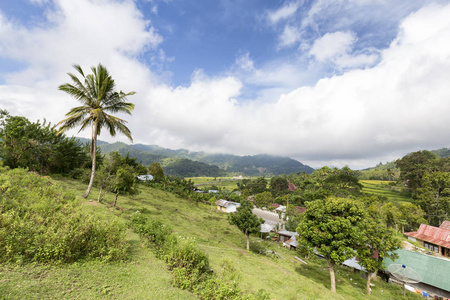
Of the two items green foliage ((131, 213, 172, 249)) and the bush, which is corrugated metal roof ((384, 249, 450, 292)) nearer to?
the bush

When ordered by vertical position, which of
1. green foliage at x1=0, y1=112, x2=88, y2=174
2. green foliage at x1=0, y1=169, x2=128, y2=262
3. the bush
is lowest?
the bush

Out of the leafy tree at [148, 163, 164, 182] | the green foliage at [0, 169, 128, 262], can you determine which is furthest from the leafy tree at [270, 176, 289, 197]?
the green foliage at [0, 169, 128, 262]

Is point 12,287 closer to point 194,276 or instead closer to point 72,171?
point 194,276

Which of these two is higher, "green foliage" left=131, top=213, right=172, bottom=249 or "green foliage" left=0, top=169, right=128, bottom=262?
"green foliage" left=0, top=169, right=128, bottom=262

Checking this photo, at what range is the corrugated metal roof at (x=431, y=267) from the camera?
61.3ft

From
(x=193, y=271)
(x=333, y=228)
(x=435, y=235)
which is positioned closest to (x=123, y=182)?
(x=193, y=271)

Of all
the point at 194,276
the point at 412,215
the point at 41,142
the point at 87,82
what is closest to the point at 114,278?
the point at 194,276

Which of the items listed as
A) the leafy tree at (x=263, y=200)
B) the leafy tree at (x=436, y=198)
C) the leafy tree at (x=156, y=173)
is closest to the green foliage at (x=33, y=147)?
the leafy tree at (x=156, y=173)

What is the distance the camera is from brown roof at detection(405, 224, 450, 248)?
30.6 m

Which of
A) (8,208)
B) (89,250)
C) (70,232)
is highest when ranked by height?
(8,208)

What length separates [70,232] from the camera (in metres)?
5.70

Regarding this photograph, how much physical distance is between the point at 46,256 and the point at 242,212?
717 inches

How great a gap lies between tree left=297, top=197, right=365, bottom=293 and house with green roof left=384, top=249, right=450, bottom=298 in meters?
11.9

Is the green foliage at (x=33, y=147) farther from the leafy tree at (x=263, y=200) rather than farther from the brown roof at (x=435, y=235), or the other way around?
the brown roof at (x=435, y=235)
